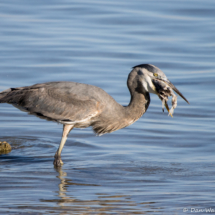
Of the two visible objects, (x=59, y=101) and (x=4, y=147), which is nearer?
(x=59, y=101)

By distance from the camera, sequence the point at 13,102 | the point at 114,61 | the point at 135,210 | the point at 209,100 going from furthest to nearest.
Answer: the point at 114,61 < the point at 209,100 < the point at 13,102 < the point at 135,210

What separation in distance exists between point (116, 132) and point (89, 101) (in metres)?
2.28

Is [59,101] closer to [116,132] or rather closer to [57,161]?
[57,161]

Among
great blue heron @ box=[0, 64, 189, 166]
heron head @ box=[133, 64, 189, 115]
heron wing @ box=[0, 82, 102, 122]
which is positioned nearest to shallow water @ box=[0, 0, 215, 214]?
great blue heron @ box=[0, 64, 189, 166]

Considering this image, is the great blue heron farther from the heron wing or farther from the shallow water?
the shallow water

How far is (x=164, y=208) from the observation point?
5.68 meters

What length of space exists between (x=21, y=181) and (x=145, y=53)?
8972 millimetres

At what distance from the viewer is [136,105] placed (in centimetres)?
724

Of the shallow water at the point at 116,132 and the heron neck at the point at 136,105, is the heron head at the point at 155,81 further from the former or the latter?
the shallow water at the point at 116,132

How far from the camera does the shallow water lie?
6.04 metres

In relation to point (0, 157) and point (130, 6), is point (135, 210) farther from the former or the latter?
point (130, 6)

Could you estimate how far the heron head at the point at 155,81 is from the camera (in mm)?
6824

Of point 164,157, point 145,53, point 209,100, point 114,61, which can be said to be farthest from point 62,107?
point 145,53

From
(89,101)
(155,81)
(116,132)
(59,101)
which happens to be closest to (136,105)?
(155,81)
